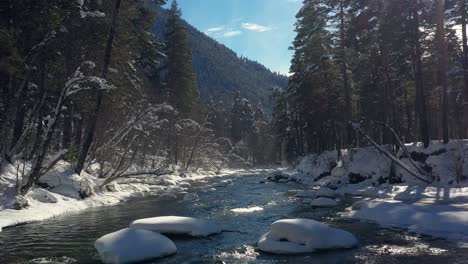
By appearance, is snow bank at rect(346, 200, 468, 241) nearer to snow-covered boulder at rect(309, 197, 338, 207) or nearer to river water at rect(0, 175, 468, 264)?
river water at rect(0, 175, 468, 264)

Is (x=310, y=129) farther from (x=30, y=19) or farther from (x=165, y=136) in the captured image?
(x=30, y=19)

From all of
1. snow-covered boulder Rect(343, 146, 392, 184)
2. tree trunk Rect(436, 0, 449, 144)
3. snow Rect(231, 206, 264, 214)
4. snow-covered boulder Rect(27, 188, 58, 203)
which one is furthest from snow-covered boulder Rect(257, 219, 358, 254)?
tree trunk Rect(436, 0, 449, 144)

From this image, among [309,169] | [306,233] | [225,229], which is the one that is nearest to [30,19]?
[225,229]

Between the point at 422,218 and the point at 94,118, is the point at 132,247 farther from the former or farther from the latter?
the point at 94,118

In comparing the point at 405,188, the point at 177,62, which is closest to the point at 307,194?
the point at 405,188

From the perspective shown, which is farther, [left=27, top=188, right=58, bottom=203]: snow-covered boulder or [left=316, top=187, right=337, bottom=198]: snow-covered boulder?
[left=316, top=187, right=337, bottom=198]: snow-covered boulder

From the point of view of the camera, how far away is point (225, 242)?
12516 millimetres

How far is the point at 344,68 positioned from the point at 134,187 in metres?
19.7

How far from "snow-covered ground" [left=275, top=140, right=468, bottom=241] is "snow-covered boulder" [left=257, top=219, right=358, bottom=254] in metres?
3.41

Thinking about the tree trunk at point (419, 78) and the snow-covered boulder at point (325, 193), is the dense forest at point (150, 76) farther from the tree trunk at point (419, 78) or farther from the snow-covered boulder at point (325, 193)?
the snow-covered boulder at point (325, 193)

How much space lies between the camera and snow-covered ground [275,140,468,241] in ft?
46.9

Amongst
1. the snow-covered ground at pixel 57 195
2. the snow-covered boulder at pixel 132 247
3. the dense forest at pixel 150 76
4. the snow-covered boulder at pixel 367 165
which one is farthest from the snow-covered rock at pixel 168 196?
the snow-covered boulder at pixel 132 247

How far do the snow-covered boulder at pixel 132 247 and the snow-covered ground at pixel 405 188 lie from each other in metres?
7.98

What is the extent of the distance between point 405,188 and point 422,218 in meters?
9.04
